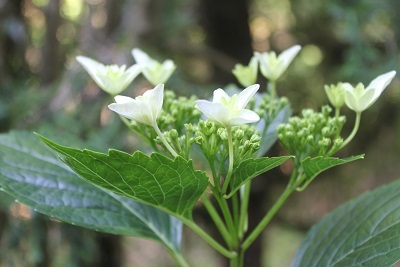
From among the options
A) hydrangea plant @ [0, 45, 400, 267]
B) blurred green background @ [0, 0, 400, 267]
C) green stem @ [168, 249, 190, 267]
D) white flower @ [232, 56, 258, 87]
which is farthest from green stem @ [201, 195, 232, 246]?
blurred green background @ [0, 0, 400, 267]

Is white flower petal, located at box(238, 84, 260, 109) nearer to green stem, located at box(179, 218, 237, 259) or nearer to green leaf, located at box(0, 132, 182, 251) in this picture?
green stem, located at box(179, 218, 237, 259)

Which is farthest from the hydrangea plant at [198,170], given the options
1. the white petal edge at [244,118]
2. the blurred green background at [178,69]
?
the blurred green background at [178,69]

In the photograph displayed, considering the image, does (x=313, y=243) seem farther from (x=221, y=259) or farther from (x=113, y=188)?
(x=221, y=259)

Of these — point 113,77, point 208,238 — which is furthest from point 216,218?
point 113,77

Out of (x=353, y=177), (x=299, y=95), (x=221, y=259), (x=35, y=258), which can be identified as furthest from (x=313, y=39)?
(x=35, y=258)

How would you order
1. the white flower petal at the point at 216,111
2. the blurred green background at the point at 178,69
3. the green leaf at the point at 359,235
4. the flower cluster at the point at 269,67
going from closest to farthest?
1. the white flower petal at the point at 216,111
2. the green leaf at the point at 359,235
3. the flower cluster at the point at 269,67
4. the blurred green background at the point at 178,69

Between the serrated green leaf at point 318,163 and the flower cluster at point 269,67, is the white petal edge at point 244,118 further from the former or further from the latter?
the flower cluster at point 269,67
